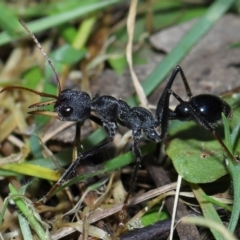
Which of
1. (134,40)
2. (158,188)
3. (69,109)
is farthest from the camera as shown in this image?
(134,40)

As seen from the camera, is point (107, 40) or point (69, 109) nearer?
point (69, 109)

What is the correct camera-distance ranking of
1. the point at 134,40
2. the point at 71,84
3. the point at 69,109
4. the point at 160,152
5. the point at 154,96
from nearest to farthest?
1. the point at 69,109
2. the point at 160,152
3. the point at 154,96
4. the point at 71,84
5. the point at 134,40

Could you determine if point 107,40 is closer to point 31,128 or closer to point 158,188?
point 31,128

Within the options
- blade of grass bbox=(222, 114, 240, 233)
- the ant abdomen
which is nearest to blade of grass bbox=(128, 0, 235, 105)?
the ant abdomen

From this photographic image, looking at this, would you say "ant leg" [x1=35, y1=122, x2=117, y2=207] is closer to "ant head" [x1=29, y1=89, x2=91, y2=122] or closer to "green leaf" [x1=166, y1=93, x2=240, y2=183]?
"ant head" [x1=29, y1=89, x2=91, y2=122]

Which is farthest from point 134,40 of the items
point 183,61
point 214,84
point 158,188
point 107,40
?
point 158,188

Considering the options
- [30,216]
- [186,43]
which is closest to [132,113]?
[186,43]

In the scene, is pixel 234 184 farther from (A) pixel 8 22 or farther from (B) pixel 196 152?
(A) pixel 8 22

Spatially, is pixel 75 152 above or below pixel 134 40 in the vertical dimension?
below
